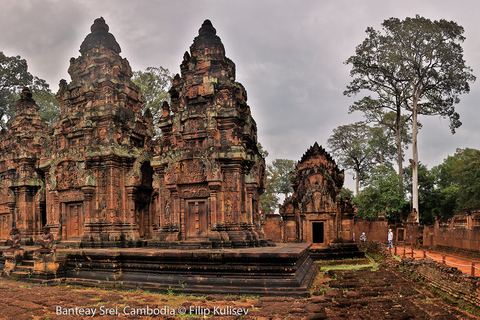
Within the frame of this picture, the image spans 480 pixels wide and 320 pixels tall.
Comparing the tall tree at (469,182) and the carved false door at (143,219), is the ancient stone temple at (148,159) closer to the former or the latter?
the carved false door at (143,219)

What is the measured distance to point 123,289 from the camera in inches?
362

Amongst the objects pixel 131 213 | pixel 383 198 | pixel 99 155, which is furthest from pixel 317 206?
pixel 383 198

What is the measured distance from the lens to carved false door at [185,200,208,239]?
11.0m

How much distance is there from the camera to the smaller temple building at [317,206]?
59.5 feet

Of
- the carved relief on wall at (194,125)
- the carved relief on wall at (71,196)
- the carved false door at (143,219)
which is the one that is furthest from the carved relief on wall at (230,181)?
the carved relief on wall at (71,196)

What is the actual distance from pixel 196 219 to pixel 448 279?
6.45 m

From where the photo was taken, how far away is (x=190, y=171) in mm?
11148

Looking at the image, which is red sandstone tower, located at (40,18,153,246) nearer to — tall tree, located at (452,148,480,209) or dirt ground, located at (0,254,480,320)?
dirt ground, located at (0,254,480,320)

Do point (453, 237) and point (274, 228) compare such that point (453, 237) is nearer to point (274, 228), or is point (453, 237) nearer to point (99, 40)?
point (274, 228)

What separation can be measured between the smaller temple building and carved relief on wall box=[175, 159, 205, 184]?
859cm

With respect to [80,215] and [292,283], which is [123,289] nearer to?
[292,283]

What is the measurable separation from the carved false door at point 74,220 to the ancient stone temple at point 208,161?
3.40m

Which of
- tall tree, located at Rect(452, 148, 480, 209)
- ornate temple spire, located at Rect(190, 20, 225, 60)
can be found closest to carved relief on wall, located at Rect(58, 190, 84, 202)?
ornate temple spire, located at Rect(190, 20, 225, 60)

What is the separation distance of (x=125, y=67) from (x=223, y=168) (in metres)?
6.32
